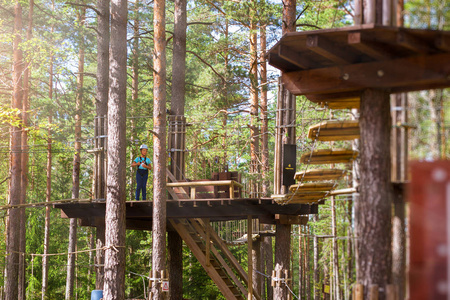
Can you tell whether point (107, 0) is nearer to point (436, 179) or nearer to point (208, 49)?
point (208, 49)

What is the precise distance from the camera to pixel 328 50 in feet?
19.3

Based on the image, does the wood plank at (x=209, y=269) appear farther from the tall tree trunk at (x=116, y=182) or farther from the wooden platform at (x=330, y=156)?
the wooden platform at (x=330, y=156)

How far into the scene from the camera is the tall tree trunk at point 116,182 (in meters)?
12.7

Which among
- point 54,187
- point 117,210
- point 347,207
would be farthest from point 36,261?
point 347,207

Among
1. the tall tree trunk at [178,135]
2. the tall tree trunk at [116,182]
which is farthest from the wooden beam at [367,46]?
the tall tree trunk at [178,135]

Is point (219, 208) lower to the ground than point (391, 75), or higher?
lower

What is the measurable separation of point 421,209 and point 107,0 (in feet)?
48.3

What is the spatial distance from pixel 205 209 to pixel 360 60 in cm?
739

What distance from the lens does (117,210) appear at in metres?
12.8

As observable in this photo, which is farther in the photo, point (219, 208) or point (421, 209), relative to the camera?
point (219, 208)

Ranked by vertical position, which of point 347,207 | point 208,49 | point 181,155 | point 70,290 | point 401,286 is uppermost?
point 208,49

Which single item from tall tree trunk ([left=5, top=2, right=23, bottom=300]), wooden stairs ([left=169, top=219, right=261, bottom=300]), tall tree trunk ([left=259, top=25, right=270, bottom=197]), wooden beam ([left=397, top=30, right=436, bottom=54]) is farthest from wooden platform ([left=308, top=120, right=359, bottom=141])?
tall tree trunk ([left=5, top=2, right=23, bottom=300])

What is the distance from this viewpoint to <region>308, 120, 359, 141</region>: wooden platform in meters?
6.52

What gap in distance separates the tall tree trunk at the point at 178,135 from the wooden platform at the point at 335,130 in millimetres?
8808
